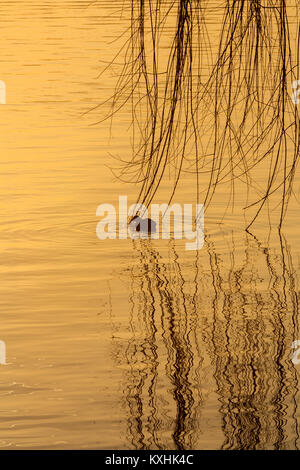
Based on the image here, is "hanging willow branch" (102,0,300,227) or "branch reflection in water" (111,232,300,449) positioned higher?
"hanging willow branch" (102,0,300,227)

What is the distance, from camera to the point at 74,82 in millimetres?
17094

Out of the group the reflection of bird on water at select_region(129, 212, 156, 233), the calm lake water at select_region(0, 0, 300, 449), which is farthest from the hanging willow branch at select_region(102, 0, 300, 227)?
the calm lake water at select_region(0, 0, 300, 449)

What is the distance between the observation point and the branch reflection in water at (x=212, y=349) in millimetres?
5195

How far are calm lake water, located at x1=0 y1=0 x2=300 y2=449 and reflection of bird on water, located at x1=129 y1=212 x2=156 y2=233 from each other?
12.0 inches

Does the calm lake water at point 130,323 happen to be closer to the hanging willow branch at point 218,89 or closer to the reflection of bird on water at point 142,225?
the reflection of bird on water at point 142,225

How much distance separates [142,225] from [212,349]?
303 cm

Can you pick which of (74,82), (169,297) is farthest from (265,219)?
(74,82)

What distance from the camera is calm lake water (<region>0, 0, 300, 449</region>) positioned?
5.28 meters

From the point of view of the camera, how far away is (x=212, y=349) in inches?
247

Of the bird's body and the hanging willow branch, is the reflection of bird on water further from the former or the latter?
the hanging willow branch

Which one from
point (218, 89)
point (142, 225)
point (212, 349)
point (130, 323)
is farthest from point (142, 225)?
point (218, 89)

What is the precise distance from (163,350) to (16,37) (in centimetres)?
1665

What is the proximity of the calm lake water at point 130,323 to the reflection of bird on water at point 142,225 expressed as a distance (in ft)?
1.00
